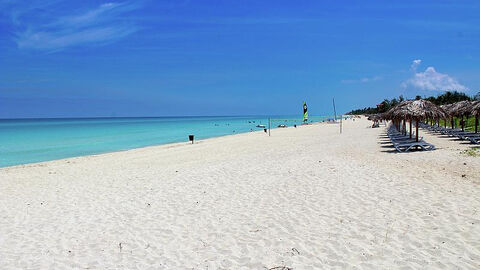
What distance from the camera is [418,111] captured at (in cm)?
1395

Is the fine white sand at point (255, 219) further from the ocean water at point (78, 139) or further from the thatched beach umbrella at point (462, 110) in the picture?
the ocean water at point (78, 139)

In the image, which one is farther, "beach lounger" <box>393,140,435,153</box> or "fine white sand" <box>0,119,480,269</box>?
"beach lounger" <box>393,140,435,153</box>

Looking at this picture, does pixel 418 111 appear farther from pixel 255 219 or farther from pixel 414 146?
pixel 255 219

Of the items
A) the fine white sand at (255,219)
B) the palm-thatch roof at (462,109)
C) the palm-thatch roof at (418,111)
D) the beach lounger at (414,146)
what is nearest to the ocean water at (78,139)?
the fine white sand at (255,219)

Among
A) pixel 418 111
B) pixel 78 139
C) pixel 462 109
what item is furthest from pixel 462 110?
pixel 78 139

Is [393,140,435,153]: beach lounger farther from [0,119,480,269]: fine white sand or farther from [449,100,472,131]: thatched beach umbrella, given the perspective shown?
[449,100,472,131]: thatched beach umbrella

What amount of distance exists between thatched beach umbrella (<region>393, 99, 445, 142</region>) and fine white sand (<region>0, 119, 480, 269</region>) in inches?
150

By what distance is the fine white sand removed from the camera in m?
4.38

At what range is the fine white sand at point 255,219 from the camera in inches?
173

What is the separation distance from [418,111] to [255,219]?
433 inches

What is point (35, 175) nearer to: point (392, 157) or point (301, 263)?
point (301, 263)

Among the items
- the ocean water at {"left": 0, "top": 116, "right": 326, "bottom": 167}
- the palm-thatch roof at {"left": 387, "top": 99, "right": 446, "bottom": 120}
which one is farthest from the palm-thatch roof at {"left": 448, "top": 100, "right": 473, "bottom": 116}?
the ocean water at {"left": 0, "top": 116, "right": 326, "bottom": 167}

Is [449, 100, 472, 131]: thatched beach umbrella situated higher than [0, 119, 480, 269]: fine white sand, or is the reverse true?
[449, 100, 472, 131]: thatched beach umbrella

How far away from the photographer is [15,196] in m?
8.59
